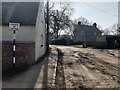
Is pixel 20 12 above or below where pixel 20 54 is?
above

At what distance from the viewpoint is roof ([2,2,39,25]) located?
19.0 m

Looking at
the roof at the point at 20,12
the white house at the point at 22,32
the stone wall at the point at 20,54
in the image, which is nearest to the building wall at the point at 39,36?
A: the white house at the point at 22,32

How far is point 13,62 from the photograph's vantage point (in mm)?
16375

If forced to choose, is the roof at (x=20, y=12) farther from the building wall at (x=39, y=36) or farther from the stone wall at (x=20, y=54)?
the stone wall at (x=20, y=54)

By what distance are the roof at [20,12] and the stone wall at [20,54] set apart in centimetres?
175

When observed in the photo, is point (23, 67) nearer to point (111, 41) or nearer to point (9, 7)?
point (9, 7)

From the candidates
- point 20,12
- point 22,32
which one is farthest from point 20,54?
point 20,12

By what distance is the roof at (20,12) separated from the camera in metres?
19.0

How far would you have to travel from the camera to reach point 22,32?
19312mm

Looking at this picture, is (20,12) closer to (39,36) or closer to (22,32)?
(22,32)

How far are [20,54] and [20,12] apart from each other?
3.88 metres

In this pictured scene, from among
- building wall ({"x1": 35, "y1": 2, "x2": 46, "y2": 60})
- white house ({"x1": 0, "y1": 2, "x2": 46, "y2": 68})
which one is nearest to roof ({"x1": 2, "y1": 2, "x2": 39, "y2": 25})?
white house ({"x1": 0, "y1": 2, "x2": 46, "y2": 68})

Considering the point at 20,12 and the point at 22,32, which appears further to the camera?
the point at 20,12

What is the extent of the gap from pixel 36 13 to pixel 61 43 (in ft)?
143
